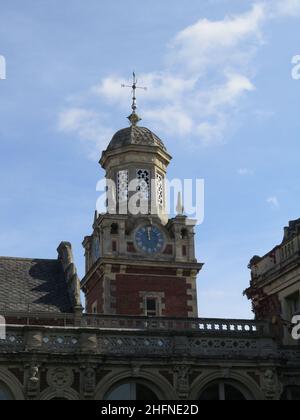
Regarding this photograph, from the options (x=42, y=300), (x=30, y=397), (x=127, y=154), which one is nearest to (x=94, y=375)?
(x=30, y=397)

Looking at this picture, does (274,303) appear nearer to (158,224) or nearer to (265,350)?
(265,350)

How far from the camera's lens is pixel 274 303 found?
42031 millimetres

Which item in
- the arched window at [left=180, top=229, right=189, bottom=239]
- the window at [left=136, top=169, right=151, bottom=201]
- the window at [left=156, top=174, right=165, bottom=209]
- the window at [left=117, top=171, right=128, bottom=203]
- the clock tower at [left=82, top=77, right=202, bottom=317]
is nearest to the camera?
the clock tower at [left=82, top=77, right=202, bottom=317]

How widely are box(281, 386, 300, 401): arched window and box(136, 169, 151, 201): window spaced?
17159 mm

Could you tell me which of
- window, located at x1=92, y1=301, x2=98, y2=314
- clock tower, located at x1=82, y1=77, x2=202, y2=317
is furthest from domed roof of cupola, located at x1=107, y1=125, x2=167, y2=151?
window, located at x1=92, y1=301, x2=98, y2=314

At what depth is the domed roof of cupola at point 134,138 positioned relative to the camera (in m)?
52.2

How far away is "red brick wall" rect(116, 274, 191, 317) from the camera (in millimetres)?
46844

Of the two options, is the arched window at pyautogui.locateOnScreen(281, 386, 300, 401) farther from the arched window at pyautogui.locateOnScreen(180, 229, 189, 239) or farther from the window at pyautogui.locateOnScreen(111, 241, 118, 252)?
the arched window at pyautogui.locateOnScreen(180, 229, 189, 239)

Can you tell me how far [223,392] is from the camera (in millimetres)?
35906

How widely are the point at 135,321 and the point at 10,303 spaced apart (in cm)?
676

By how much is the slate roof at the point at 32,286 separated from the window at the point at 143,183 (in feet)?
22.9

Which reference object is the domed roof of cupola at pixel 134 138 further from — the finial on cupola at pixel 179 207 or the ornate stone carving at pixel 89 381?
the ornate stone carving at pixel 89 381

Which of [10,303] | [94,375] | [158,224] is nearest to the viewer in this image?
[94,375]
